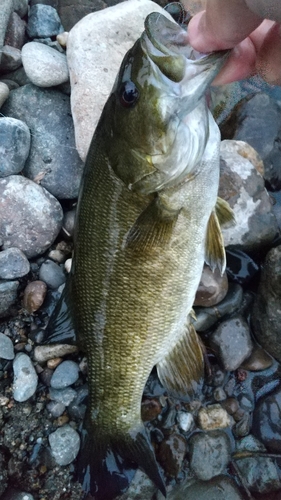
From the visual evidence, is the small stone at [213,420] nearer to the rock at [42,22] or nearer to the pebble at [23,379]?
the pebble at [23,379]

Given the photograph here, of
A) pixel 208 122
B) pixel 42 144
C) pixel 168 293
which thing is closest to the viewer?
pixel 208 122

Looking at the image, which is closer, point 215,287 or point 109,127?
point 109,127

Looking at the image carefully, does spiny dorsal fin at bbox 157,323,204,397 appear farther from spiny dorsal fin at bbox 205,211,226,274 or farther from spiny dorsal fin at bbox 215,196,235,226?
spiny dorsal fin at bbox 215,196,235,226

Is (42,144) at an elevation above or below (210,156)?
below

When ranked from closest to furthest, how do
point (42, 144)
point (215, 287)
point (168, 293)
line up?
1. point (168, 293)
2. point (215, 287)
3. point (42, 144)

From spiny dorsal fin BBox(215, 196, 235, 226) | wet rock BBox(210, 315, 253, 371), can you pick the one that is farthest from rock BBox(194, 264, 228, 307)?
spiny dorsal fin BBox(215, 196, 235, 226)

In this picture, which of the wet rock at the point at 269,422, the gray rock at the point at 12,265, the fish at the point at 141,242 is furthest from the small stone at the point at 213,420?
the gray rock at the point at 12,265

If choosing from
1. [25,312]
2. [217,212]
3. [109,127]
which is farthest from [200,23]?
[25,312]

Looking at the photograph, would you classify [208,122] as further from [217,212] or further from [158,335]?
[158,335]
